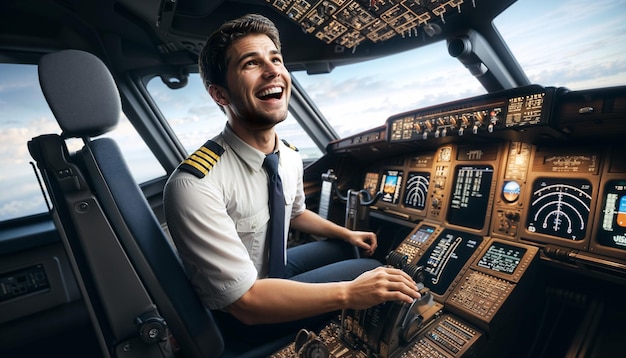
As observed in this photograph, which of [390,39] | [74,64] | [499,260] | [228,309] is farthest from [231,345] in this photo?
[390,39]

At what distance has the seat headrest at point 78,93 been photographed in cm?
72

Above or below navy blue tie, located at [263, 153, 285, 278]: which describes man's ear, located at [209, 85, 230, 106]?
above

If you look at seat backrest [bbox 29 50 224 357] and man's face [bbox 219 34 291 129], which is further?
man's face [bbox 219 34 291 129]

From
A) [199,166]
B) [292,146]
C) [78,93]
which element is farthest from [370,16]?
[78,93]

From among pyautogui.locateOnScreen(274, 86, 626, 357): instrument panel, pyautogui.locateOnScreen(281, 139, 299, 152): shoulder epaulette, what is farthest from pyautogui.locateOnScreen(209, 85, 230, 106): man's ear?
pyautogui.locateOnScreen(274, 86, 626, 357): instrument panel

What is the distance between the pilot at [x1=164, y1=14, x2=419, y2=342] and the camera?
79 cm

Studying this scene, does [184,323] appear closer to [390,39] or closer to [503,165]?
[503,165]

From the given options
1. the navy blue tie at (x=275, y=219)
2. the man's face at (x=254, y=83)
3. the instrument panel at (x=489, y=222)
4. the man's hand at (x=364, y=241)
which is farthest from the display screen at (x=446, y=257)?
the man's face at (x=254, y=83)

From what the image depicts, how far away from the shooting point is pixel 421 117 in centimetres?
181

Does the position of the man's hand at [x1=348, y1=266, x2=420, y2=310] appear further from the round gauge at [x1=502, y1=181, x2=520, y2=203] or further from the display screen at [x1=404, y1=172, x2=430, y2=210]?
the display screen at [x1=404, y1=172, x2=430, y2=210]

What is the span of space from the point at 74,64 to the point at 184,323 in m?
0.73

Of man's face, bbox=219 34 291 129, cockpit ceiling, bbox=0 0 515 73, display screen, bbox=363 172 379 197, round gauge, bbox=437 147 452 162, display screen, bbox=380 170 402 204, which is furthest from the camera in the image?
display screen, bbox=363 172 379 197

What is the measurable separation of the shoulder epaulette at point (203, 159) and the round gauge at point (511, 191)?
1442mm

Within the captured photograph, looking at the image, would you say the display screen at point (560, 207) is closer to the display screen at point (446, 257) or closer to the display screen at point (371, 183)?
the display screen at point (446, 257)
